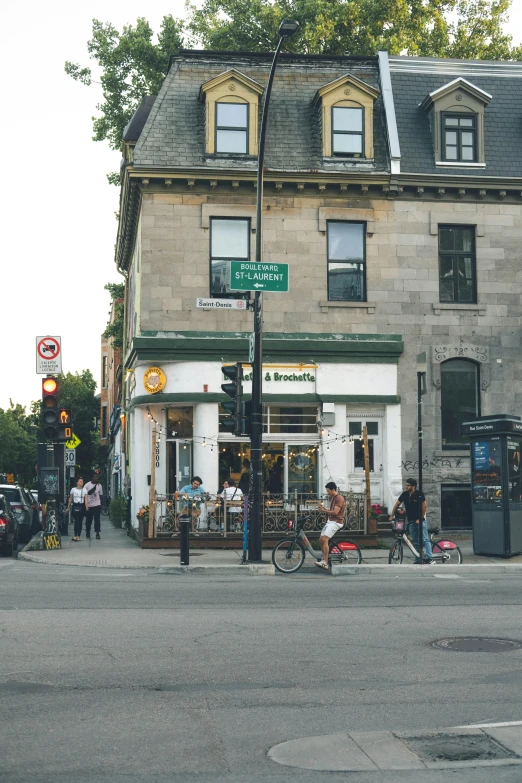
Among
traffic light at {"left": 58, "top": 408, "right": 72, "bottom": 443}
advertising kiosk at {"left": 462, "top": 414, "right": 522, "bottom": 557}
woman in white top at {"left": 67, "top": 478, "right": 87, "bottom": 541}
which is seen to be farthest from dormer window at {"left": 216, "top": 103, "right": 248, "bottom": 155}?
woman in white top at {"left": 67, "top": 478, "right": 87, "bottom": 541}

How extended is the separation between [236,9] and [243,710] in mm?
34158

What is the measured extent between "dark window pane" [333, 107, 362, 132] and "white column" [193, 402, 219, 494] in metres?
7.89

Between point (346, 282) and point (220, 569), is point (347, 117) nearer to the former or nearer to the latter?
point (346, 282)

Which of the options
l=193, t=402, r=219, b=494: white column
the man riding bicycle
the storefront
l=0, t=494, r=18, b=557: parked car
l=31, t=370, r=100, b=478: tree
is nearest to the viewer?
the man riding bicycle

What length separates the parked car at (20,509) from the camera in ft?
88.5

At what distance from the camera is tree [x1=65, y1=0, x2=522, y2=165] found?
35.4 metres

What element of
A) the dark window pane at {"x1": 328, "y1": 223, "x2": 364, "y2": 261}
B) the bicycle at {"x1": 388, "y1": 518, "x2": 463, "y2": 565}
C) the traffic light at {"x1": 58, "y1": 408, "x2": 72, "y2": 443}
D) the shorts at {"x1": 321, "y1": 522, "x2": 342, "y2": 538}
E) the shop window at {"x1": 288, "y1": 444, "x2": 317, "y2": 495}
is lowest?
the bicycle at {"x1": 388, "y1": 518, "x2": 463, "y2": 565}

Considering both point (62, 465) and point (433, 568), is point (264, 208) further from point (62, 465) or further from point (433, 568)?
point (433, 568)

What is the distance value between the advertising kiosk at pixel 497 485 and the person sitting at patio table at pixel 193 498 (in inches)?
241

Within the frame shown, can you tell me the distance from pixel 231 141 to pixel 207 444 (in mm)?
7677

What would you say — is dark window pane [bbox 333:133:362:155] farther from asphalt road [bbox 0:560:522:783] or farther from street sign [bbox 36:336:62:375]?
asphalt road [bbox 0:560:522:783]

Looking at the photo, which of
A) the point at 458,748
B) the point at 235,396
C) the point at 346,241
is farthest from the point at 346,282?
the point at 458,748

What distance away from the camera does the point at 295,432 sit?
2536 centimetres

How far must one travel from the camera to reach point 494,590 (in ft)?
49.0
